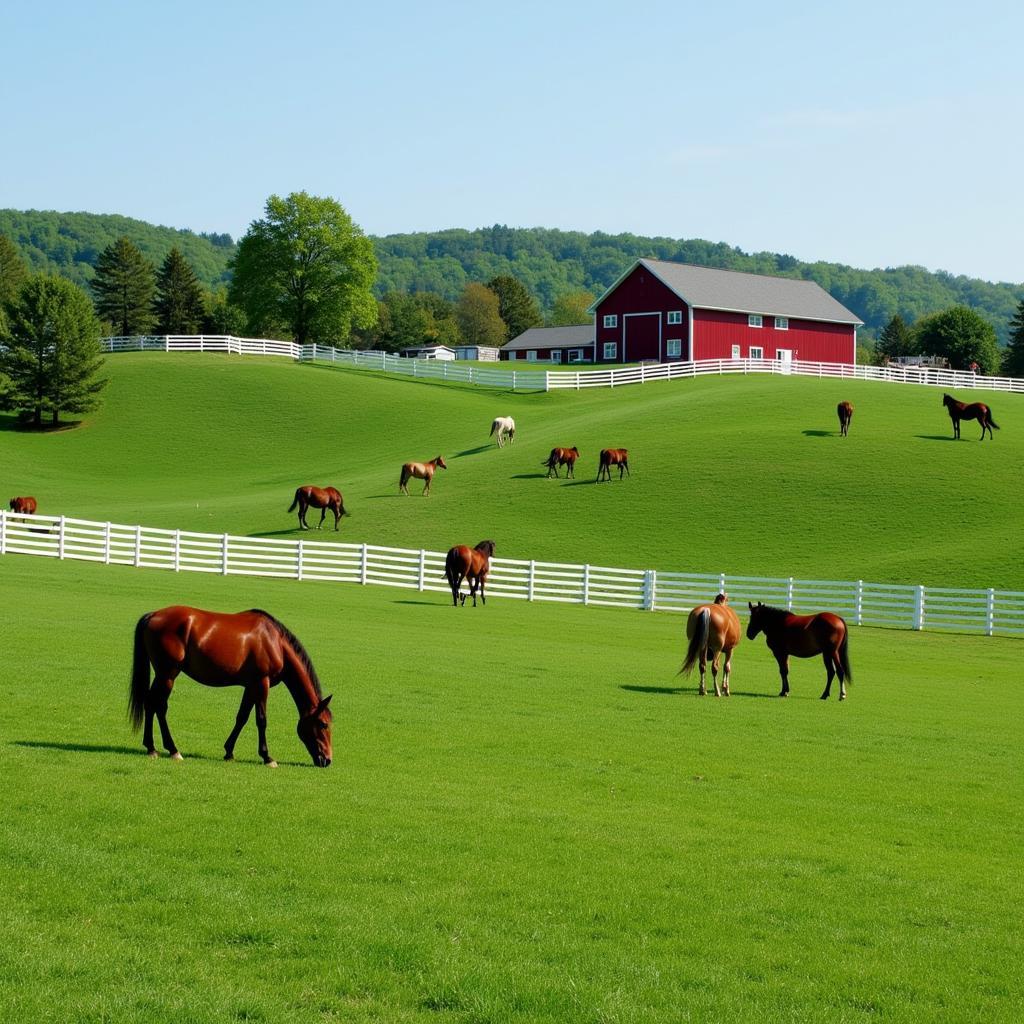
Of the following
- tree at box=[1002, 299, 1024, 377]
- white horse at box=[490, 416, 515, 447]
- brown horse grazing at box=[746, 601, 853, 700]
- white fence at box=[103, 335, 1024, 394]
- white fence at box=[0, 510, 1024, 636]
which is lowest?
white fence at box=[0, 510, 1024, 636]

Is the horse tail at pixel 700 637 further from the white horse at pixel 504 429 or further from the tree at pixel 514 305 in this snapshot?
the tree at pixel 514 305

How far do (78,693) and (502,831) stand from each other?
267 inches

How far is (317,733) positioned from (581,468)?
41032mm

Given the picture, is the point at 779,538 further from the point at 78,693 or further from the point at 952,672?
the point at 78,693

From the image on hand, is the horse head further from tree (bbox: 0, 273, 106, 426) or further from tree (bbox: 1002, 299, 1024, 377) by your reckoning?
tree (bbox: 1002, 299, 1024, 377)

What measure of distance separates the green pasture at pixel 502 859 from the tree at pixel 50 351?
56.8 meters

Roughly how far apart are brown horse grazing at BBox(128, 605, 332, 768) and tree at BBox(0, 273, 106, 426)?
208ft

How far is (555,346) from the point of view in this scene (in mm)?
111500

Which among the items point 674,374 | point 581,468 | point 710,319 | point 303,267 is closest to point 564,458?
point 581,468

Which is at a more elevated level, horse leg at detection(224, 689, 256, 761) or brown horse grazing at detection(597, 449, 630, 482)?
brown horse grazing at detection(597, 449, 630, 482)

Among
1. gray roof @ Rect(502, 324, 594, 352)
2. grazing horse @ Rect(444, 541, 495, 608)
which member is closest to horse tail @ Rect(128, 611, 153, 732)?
grazing horse @ Rect(444, 541, 495, 608)

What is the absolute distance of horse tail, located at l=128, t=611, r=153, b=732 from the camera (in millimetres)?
11570

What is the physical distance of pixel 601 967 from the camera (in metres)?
7.04

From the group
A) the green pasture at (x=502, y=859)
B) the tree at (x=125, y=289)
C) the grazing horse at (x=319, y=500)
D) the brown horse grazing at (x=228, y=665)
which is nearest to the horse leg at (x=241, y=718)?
the brown horse grazing at (x=228, y=665)
